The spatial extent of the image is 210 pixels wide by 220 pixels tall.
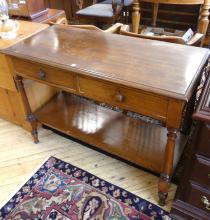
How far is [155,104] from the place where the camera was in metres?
0.97

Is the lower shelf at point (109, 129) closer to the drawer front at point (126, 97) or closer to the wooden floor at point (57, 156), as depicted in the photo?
the wooden floor at point (57, 156)

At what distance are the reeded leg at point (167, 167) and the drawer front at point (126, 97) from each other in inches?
3.6

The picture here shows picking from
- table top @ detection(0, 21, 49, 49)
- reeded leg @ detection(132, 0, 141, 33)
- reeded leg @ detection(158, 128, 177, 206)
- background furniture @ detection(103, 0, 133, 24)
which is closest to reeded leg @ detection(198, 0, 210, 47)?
reeded leg @ detection(132, 0, 141, 33)

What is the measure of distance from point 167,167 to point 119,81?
479 millimetres

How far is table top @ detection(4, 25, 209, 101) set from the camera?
959 millimetres

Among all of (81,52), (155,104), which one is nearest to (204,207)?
(155,104)

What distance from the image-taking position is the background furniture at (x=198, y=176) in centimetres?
87

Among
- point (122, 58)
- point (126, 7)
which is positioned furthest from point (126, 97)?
point (126, 7)

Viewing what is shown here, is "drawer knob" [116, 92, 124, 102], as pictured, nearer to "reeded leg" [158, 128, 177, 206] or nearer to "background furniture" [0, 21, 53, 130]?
"reeded leg" [158, 128, 177, 206]

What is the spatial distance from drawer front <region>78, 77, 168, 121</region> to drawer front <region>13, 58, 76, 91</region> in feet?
0.21

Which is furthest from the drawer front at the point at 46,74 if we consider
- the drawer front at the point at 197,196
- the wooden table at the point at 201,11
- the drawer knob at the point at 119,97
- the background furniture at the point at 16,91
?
the wooden table at the point at 201,11

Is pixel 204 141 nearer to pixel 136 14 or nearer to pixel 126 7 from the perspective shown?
pixel 136 14

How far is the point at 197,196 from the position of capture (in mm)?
1069

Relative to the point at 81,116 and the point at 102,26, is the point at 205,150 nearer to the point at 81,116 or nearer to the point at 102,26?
the point at 81,116
